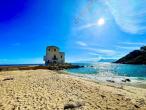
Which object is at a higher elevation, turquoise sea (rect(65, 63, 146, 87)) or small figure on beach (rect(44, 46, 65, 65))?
small figure on beach (rect(44, 46, 65, 65))

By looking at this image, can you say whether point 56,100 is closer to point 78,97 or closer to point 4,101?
point 78,97

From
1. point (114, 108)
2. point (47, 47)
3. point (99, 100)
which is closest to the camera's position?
point (114, 108)

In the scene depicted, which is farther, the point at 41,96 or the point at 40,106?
the point at 41,96

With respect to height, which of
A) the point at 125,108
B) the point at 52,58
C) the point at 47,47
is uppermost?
the point at 47,47

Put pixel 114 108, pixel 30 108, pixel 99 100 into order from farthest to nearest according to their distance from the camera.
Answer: pixel 99 100, pixel 114 108, pixel 30 108

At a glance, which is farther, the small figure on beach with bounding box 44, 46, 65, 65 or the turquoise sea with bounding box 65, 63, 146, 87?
the small figure on beach with bounding box 44, 46, 65, 65

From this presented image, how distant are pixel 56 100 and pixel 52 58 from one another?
7434cm

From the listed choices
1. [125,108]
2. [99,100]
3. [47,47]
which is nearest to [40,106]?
[99,100]

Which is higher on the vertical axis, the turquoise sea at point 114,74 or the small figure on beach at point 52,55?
the small figure on beach at point 52,55

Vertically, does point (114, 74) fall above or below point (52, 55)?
below

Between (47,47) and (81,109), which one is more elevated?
(47,47)

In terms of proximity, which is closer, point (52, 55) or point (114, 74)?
point (114, 74)

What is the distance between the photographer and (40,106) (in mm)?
10383

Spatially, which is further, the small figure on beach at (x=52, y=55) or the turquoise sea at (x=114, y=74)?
the small figure on beach at (x=52, y=55)
